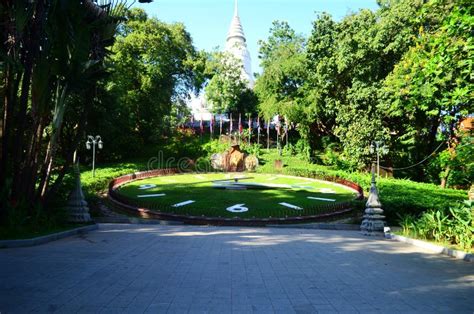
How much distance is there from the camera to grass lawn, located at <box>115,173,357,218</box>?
1820cm

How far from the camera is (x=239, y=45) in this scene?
59.4 metres

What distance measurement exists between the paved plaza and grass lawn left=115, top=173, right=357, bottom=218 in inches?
362

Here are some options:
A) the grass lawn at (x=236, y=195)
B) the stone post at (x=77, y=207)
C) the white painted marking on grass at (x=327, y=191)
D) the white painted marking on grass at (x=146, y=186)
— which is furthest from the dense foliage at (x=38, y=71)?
the white painted marking on grass at (x=327, y=191)

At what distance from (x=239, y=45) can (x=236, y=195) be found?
41.8 m

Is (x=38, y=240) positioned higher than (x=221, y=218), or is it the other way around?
(x=38, y=240)

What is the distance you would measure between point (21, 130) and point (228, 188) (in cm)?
1677

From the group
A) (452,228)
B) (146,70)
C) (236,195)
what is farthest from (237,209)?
(146,70)

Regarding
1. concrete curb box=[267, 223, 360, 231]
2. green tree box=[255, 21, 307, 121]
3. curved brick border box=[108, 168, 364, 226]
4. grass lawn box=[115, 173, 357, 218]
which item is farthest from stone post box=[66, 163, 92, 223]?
green tree box=[255, 21, 307, 121]

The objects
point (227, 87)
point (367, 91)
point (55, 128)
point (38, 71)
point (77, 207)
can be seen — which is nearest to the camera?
point (38, 71)

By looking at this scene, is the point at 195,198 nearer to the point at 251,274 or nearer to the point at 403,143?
the point at 251,274

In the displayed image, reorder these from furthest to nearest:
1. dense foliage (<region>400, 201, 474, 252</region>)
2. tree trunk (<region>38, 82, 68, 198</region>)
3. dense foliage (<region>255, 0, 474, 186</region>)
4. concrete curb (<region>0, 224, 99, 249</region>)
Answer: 1. dense foliage (<region>255, 0, 474, 186</region>)
2. tree trunk (<region>38, 82, 68, 198</region>)
3. dense foliage (<region>400, 201, 474, 252</region>)
4. concrete curb (<region>0, 224, 99, 249</region>)

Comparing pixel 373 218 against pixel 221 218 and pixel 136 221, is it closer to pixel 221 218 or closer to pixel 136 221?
pixel 221 218

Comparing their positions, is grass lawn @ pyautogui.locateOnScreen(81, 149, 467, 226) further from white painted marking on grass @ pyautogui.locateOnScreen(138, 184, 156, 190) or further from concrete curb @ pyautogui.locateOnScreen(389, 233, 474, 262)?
concrete curb @ pyautogui.locateOnScreen(389, 233, 474, 262)

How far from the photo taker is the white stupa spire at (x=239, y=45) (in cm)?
5871
